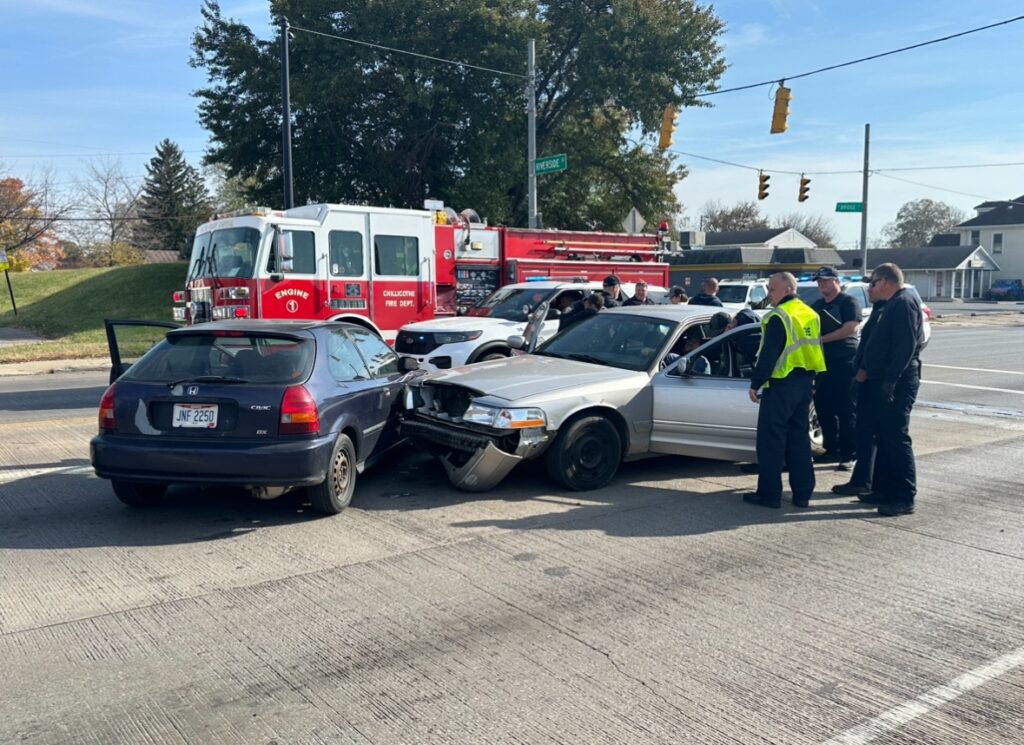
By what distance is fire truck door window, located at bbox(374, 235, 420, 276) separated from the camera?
1320cm

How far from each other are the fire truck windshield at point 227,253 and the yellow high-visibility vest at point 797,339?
7620 millimetres

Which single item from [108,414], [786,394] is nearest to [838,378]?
[786,394]

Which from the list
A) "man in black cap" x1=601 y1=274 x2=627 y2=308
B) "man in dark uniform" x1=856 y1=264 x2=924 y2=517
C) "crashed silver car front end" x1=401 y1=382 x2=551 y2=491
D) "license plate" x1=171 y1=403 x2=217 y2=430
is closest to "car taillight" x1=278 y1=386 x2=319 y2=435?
"license plate" x1=171 y1=403 x2=217 y2=430

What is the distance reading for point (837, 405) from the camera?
8102mm

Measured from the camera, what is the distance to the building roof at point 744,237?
7344 centimetres

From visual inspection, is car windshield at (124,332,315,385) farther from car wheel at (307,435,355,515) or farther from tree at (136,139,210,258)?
tree at (136,139,210,258)

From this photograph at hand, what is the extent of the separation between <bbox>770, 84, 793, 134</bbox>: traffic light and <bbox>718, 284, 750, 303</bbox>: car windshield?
5.38 m

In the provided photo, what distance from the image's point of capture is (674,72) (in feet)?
97.2

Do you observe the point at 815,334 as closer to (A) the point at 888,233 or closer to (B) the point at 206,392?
(B) the point at 206,392

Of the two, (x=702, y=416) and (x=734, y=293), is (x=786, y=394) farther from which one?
(x=734, y=293)

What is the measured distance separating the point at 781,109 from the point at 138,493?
17578 mm

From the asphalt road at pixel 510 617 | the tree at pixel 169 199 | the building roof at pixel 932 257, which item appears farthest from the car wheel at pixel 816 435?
the building roof at pixel 932 257

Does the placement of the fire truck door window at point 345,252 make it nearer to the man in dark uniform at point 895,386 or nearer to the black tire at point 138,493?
the black tire at point 138,493

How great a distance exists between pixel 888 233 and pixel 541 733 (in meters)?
122
